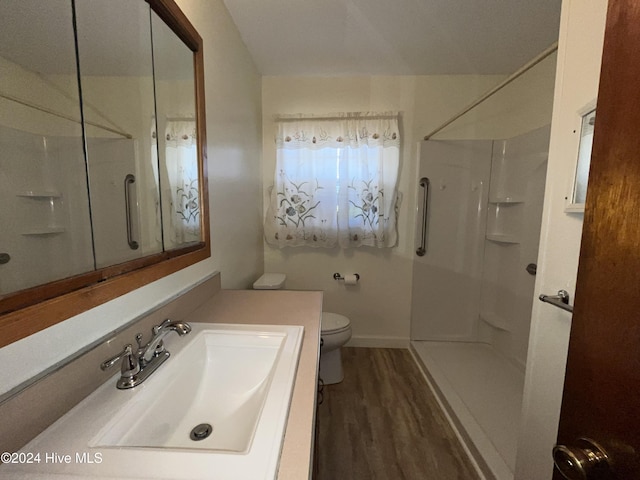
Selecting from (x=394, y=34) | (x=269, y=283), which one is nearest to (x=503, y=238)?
(x=394, y=34)

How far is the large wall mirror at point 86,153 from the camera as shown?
527 mm

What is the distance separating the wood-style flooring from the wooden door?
45.8 inches

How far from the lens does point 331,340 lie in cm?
190

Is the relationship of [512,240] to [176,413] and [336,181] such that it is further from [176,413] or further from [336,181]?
[176,413]

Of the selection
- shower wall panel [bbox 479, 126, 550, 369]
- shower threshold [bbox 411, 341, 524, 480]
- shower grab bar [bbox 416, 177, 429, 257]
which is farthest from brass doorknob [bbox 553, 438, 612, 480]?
shower grab bar [bbox 416, 177, 429, 257]

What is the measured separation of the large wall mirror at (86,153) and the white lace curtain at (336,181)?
1.23m

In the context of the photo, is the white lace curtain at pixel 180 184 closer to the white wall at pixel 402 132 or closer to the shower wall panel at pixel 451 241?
the white wall at pixel 402 132

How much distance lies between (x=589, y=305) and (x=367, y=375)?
1940mm

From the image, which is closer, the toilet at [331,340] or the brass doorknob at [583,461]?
the brass doorknob at [583,461]

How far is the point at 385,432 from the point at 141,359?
1476 millimetres

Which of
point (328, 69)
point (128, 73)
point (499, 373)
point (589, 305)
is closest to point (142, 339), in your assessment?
point (128, 73)

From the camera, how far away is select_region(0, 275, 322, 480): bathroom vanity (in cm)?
45

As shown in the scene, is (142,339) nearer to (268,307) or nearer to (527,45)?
(268,307)

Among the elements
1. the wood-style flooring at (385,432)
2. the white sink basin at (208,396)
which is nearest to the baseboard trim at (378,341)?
the wood-style flooring at (385,432)
